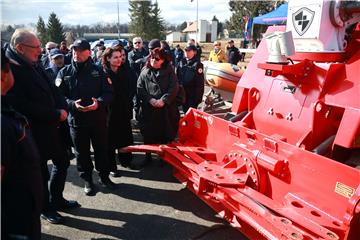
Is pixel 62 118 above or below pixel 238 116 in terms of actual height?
above

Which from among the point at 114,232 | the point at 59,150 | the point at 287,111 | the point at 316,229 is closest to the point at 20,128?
the point at 59,150

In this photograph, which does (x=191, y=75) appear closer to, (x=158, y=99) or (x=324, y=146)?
(x=158, y=99)

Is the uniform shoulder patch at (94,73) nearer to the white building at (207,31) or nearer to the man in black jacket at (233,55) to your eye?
the man in black jacket at (233,55)

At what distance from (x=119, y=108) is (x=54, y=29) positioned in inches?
1637

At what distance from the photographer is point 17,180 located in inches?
74.3

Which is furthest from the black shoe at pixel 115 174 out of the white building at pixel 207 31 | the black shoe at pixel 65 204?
the white building at pixel 207 31

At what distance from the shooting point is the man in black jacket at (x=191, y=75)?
20.5 ft

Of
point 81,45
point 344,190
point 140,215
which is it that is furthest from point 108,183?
point 344,190

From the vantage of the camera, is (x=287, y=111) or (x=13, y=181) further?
(x=287, y=111)

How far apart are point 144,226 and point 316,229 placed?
5.58 feet

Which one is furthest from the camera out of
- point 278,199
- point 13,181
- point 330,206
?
point 278,199

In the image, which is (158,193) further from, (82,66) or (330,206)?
(330,206)

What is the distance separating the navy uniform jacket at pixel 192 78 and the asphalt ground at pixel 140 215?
243cm

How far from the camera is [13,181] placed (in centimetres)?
187
